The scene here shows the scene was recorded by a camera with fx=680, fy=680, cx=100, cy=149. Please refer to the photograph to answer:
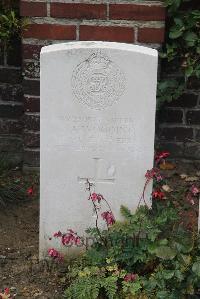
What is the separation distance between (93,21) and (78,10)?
0.11 metres

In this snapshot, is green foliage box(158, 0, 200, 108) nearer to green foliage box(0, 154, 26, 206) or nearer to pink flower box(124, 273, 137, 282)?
green foliage box(0, 154, 26, 206)

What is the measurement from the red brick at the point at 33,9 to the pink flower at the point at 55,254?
60.1 inches

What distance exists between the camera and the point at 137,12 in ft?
13.7

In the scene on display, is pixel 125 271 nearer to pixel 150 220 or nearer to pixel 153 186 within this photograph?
pixel 150 220

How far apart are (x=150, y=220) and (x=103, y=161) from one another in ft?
1.23

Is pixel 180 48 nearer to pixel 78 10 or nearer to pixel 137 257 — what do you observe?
pixel 78 10

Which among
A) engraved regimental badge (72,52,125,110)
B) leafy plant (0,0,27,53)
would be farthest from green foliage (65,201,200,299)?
leafy plant (0,0,27,53)

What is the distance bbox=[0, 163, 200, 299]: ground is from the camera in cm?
343

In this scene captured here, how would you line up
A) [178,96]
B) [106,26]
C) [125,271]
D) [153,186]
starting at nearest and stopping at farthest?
1. [125,271]
2. [153,186]
3. [106,26]
4. [178,96]

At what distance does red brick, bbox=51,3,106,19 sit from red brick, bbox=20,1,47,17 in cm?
6

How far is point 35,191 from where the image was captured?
4383mm

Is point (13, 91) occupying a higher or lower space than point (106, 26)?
lower

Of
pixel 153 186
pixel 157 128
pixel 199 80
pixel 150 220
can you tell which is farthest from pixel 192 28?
pixel 150 220

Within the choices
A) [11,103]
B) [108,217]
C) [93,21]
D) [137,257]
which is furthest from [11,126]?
[137,257]
